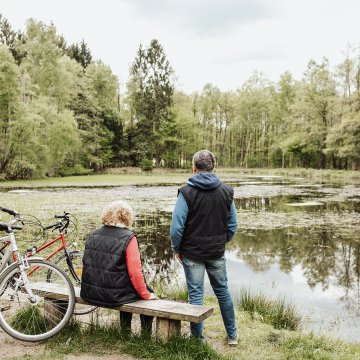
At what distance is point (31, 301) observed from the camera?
4.60m

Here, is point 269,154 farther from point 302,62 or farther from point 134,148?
point 134,148

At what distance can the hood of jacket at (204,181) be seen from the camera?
4332 mm

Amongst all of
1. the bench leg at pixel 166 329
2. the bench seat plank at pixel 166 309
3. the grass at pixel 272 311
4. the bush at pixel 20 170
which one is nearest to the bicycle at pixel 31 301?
the bench seat plank at pixel 166 309

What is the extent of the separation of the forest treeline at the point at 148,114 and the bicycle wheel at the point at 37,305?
3289 centimetres

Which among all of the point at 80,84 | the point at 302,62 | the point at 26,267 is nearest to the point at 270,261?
the point at 26,267

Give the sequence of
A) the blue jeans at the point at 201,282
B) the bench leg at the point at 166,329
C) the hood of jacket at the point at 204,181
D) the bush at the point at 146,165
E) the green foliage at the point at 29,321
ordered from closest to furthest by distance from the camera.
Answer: the bench leg at the point at 166,329 < the hood of jacket at the point at 204,181 < the blue jeans at the point at 201,282 < the green foliage at the point at 29,321 < the bush at the point at 146,165

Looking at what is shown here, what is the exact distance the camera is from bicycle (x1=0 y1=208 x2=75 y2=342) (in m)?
4.35

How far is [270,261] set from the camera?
1004 centimetres

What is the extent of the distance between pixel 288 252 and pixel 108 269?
7430 mm

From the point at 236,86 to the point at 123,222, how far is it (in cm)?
7348

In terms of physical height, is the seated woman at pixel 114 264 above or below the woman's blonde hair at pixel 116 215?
below

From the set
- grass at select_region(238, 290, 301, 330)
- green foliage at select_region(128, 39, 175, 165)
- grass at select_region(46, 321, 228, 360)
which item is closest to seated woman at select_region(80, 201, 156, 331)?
grass at select_region(46, 321, 228, 360)

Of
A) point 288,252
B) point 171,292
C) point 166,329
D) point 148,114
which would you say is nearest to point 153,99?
point 148,114

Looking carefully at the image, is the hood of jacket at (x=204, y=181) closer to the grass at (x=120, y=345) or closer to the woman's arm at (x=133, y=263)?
the woman's arm at (x=133, y=263)
